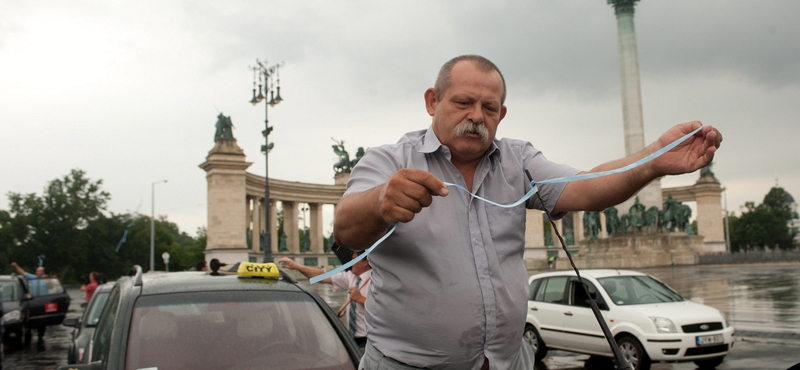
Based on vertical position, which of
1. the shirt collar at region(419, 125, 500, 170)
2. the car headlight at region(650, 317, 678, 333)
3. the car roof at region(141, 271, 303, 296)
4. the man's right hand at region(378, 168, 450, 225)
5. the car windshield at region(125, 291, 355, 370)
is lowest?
the car headlight at region(650, 317, 678, 333)

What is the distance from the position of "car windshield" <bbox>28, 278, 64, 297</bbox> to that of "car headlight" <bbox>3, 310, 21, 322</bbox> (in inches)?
77.8

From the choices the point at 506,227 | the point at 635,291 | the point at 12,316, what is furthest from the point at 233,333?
the point at 12,316

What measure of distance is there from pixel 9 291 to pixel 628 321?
40.3 feet

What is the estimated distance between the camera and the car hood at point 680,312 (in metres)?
8.42

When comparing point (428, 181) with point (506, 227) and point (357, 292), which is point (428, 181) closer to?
point (506, 227)

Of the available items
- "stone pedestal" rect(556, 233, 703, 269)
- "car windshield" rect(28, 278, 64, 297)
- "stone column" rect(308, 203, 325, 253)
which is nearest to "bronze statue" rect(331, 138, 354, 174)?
"stone column" rect(308, 203, 325, 253)

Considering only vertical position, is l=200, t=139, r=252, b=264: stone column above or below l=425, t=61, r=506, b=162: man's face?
above

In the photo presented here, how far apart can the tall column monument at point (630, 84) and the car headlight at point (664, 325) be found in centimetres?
3460

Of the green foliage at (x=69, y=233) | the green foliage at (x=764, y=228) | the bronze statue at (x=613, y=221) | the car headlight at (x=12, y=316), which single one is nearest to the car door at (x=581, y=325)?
the car headlight at (x=12, y=316)

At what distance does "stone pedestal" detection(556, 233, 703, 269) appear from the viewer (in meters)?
40.2

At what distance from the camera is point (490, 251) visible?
2100 mm

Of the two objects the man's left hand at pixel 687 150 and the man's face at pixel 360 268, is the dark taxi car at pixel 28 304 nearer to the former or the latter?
the man's face at pixel 360 268

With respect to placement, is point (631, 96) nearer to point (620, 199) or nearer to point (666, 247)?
point (666, 247)

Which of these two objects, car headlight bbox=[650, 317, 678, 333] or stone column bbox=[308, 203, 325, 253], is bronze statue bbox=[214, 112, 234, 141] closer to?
stone column bbox=[308, 203, 325, 253]
